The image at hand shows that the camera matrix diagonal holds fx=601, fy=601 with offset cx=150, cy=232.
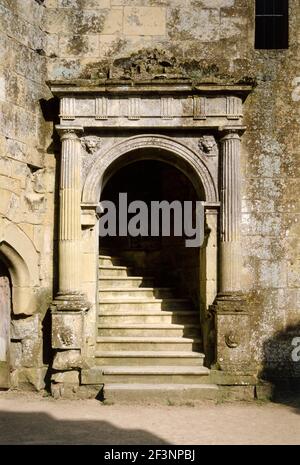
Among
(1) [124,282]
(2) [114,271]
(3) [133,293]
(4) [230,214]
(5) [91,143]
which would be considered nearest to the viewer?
(4) [230,214]

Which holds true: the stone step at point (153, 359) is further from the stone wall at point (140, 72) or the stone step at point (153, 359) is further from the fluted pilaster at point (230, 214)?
the fluted pilaster at point (230, 214)

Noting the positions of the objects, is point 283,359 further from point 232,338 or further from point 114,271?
point 114,271

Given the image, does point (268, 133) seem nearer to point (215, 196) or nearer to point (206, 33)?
A: point (215, 196)

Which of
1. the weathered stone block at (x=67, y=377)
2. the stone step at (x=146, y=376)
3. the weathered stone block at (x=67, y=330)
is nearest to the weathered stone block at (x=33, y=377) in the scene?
the weathered stone block at (x=67, y=377)

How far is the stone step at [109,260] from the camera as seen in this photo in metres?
11.5

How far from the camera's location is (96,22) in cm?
926

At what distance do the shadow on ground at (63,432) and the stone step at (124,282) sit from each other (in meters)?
3.77

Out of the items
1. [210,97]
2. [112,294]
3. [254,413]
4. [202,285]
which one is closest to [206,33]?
[210,97]

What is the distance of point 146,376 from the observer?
8297 mm

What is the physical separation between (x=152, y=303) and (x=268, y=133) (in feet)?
11.1

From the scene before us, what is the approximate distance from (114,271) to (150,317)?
1907 mm

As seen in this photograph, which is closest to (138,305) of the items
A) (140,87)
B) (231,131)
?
(231,131)

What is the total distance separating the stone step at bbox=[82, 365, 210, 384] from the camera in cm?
827

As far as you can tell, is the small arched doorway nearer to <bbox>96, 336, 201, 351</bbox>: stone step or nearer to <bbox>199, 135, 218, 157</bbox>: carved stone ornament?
<bbox>96, 336, 201, 351</bbox>: stone step
